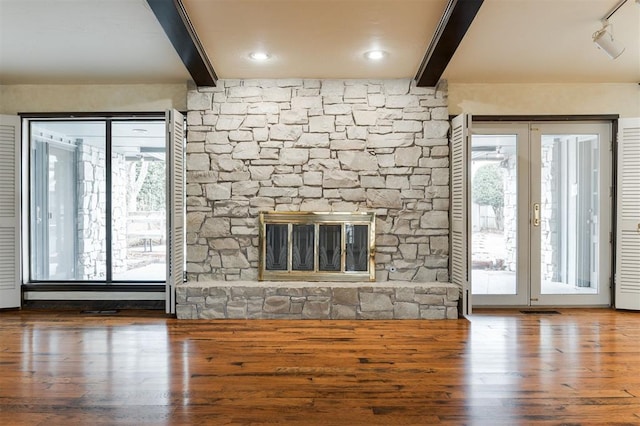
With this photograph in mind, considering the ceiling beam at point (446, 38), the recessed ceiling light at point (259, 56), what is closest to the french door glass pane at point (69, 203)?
the recessed ceiling light at point (259, 56)

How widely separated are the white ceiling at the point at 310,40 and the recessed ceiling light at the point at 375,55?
0.20 feet

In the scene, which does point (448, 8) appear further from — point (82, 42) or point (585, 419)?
point (82, 42)

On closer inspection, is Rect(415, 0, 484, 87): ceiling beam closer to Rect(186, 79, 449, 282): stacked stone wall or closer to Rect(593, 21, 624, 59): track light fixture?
Rect(186, 79, 449, 282): stacked stone wall

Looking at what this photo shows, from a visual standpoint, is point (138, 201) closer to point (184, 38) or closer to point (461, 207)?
point (184, 38)

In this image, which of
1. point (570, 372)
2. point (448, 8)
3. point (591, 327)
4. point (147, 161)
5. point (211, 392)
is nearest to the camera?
point (211, 392)

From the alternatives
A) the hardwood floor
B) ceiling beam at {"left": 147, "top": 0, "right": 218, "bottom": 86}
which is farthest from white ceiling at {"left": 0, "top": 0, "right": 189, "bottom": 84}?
the hardwood floor

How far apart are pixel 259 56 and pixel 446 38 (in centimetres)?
162

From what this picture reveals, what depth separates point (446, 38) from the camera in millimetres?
3475

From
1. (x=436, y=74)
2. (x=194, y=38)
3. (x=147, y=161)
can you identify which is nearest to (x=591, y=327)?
(x=436, y=74)

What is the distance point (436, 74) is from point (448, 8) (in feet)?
3.40

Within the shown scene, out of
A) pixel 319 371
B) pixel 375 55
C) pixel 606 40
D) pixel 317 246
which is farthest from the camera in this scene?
pixel 317 246

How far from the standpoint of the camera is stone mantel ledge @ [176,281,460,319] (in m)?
4.24

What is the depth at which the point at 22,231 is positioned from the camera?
470 cm

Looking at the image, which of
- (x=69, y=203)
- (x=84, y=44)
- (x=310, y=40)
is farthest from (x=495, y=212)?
(x=69, y=203)
